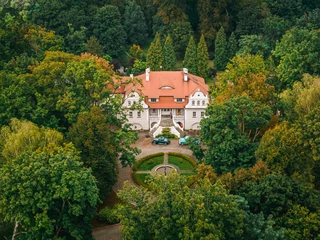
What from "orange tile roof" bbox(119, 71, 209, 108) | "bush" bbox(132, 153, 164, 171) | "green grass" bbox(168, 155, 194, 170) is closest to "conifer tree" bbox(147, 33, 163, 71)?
"orange tile roof" bbox(119, 71, 209, 108)

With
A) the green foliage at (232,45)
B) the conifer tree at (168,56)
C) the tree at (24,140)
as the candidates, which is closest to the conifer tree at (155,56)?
the conifer tree at (168,56)

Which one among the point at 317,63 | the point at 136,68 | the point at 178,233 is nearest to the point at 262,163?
the point at 178,233

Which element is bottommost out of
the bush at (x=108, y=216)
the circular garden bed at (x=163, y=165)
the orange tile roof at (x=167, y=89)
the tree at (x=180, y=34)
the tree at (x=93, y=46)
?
the bush at (x=108, y=216)

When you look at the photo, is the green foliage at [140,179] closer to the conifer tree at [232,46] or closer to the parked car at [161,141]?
the parked car at [161,141]

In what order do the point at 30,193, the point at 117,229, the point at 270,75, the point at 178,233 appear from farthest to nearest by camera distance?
the point at 270,75 < the point at 117,229 < the point at 30,193 < the point at 178,233

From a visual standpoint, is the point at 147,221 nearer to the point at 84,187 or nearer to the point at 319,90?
the point at 84,187

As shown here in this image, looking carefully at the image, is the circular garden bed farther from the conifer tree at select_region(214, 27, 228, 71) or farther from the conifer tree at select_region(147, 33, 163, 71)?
the conifer tree at select_region(214, 27, 228, 71)
